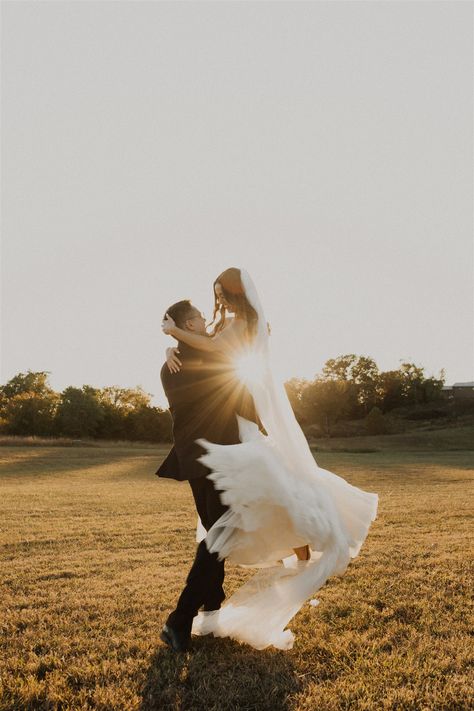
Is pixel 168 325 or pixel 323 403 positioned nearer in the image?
pixel 168 325

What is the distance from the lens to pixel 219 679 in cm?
364

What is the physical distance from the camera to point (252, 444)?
4.07m

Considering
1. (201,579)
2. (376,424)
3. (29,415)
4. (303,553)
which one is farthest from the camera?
(29,415)

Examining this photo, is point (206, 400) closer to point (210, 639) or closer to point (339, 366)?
point (210, 639)

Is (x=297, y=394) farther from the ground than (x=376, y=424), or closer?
farther from the ground

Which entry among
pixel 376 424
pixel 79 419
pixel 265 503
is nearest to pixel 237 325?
pixel 265 503

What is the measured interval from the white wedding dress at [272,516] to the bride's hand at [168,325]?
0.63m

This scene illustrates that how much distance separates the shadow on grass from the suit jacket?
1.27m

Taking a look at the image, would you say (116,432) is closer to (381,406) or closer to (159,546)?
(381,406)

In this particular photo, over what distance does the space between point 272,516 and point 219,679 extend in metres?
1.11

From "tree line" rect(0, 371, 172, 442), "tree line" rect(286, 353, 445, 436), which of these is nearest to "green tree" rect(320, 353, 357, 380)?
"tree line" rect(286, 353, 445, 436)

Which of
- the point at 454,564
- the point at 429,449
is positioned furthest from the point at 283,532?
the point at 429,449

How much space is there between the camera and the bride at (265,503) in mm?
3979

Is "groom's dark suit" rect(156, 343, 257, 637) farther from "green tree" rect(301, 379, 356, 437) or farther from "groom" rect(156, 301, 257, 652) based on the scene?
"green tree" rect(301, 379, 356, 437)
